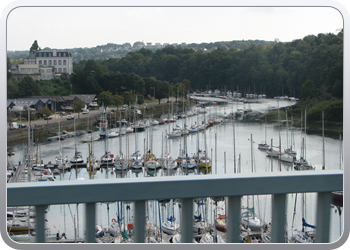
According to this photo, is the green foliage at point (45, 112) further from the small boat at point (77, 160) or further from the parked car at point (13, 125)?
the small boat at point (77, 160)

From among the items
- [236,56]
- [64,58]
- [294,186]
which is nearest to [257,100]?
[236,56]

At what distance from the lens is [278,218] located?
802 millimetres

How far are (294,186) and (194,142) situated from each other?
13218 mm

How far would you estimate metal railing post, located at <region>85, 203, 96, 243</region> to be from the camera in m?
0.75

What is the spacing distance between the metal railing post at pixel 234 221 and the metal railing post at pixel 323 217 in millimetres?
183

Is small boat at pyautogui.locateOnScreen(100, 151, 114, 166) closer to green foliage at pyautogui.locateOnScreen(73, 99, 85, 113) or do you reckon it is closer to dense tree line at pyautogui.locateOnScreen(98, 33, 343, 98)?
green foliage at pyautogui.locateOnScreen(73, 99, 85, 113)

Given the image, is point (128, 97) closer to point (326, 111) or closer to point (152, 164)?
point (152, 164)

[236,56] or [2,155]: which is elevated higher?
[236,56]

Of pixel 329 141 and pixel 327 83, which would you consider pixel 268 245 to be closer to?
pixel 329 141

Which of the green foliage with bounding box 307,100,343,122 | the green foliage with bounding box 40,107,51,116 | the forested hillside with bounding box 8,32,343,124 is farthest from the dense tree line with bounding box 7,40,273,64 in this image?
the green foliage with bounding box 307,100,343,122

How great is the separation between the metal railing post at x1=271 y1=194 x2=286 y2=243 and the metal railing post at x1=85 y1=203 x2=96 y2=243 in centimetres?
39

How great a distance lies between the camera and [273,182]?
76 centimetres

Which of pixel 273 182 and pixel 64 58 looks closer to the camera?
pixel 273 182

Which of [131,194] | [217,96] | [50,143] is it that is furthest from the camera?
[217,96]
